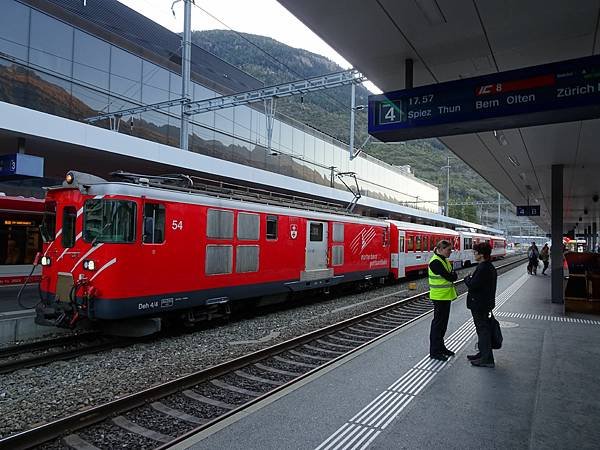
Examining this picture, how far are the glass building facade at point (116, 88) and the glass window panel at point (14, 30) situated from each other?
0.03 metres

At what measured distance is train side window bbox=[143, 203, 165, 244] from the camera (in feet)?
26.3

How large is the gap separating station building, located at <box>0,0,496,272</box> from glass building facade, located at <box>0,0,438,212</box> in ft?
0.14

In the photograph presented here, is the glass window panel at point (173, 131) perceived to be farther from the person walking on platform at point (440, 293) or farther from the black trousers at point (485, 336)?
the black trousers at point (485, 336)

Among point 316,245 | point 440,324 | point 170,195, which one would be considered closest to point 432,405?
point 440,324

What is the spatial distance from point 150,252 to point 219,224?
1.77 meters

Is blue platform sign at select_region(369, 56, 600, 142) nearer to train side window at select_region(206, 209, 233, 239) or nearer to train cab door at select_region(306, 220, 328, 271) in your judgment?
train side window at select_region(206, 209, 233, 239)

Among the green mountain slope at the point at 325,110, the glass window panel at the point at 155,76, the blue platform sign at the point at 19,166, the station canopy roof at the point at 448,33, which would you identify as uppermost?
the green mountain slope at the point at 325,110

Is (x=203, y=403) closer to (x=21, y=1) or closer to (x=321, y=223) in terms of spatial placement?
(x=321, y=223)

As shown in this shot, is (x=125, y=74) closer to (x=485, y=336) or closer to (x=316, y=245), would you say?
(x=316, y=245)

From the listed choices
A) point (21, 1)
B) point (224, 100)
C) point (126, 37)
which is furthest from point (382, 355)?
point (126, 37)

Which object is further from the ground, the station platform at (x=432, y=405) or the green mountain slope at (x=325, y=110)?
the green mountain slope at (x=325, y=110)

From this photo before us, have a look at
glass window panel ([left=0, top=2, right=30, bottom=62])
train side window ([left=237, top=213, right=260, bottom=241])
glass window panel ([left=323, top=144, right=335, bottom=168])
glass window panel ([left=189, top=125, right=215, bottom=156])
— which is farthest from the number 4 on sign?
glass window panel ([left=323, top=144, right=335, bottom=168])

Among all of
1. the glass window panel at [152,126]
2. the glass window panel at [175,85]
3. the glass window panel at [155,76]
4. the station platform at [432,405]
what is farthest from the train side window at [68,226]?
the glass window panel at [175,85]

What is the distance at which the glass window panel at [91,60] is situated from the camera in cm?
1844
